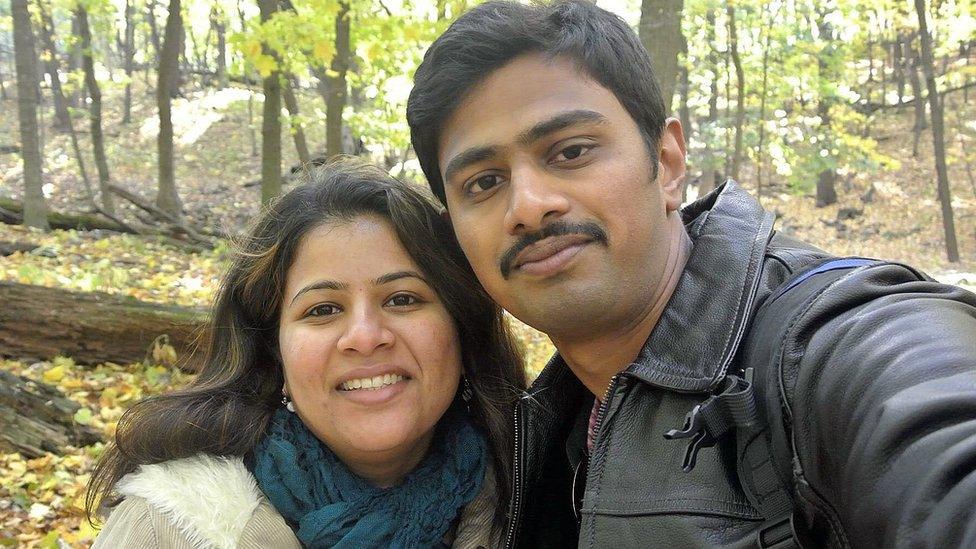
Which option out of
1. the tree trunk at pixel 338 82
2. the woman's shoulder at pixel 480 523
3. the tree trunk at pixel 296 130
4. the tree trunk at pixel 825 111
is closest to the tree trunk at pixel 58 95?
the tree trunk at pixel 296 130

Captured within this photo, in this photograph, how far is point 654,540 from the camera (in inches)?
61.0

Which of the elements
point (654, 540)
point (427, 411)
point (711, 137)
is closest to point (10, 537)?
point (427, 411)

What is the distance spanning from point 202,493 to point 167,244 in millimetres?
10385

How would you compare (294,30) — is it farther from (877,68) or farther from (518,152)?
(877,68)

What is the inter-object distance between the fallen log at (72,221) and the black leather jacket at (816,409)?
12.2 meters

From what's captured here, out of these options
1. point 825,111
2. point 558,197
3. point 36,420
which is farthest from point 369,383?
point 825,111

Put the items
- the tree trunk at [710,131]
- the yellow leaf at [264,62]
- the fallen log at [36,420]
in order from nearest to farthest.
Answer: the fallen log at [36,420] < the yellow leaf at [264,62] < the tree trunk at [710,131]

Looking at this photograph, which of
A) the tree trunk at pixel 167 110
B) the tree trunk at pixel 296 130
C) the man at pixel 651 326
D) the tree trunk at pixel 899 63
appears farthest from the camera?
the tree trunk at pixel 899 63

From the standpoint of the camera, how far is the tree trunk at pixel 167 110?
13.9 metres

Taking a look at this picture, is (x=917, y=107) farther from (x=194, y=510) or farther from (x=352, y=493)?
(x=194, y=510)

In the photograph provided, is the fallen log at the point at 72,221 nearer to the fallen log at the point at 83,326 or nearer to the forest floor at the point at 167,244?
the forest floor at the point at 167,244

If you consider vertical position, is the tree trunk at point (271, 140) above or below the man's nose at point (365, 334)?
above

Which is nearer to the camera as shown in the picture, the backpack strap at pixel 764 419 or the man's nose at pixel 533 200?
the backpack strap at pixel 764 419

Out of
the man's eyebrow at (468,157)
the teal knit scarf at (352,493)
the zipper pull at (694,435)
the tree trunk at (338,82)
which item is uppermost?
the tree trunk at (338,82)
